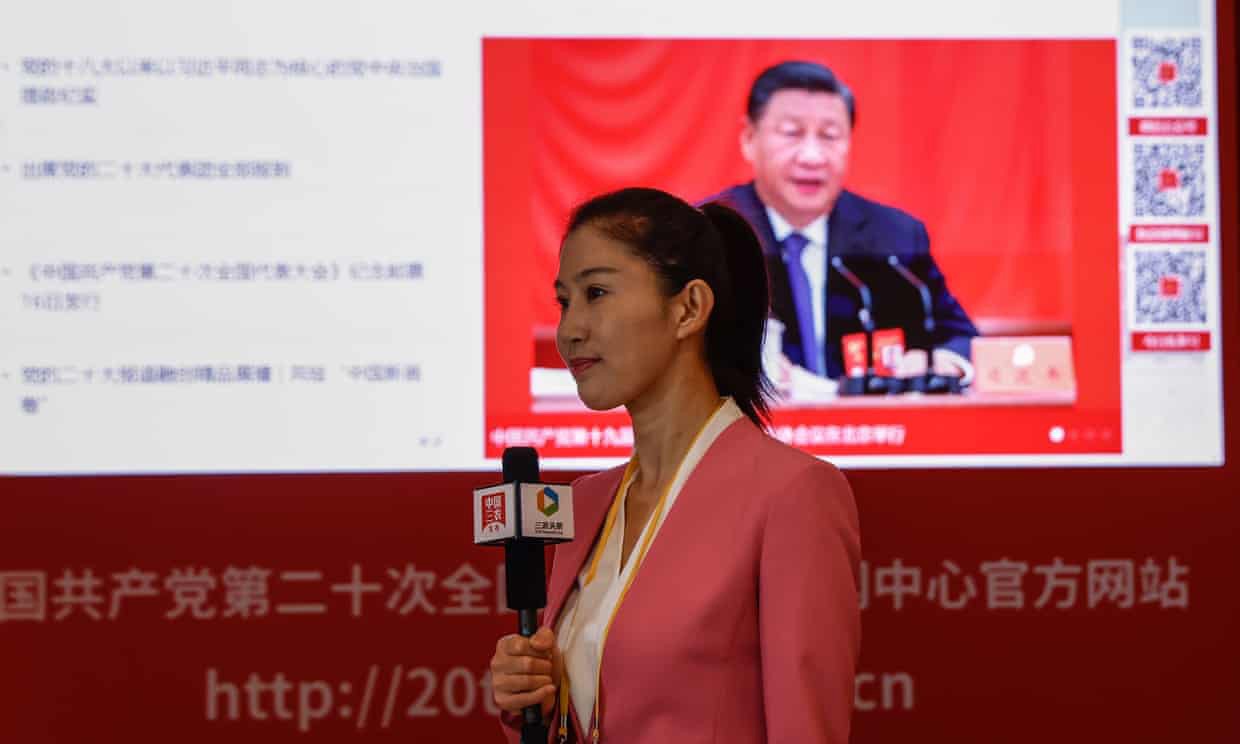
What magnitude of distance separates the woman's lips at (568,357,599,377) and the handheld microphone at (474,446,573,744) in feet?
0.39

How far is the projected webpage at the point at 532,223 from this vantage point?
10.3 feet

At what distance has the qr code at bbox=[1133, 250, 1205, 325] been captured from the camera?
10.4 feet

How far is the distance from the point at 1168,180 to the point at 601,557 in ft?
6.47

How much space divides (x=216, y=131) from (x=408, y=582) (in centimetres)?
104

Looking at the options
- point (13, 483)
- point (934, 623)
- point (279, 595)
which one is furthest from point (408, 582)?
point (934, 623)

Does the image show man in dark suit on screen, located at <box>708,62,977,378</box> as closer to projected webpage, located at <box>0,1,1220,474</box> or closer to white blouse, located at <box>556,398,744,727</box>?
projected webpage, located at <box>0,1,1220,474</box>

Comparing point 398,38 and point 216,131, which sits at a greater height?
point 398,38

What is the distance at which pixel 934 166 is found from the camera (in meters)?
3.21

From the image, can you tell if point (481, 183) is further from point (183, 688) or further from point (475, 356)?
point (183, 688)

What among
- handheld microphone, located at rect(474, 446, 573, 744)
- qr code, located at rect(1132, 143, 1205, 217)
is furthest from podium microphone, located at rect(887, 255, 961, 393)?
handheld microphone, located at rect(474, 446, 573, 744)

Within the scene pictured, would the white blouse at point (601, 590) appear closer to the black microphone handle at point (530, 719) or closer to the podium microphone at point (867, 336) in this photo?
the black microphone handle at point (530, 719)

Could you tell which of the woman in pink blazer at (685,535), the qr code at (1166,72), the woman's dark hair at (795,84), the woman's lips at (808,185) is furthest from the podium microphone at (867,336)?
the woman in pink blazer at (685,535)

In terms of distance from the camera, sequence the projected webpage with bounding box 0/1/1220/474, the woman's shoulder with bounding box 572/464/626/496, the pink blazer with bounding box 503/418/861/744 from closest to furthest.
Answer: the pink blazer with bounding box 503/418/861/744 → the woman's shoulder with bounding box 572/464/626/496 → the projected webpage with bounding box 0/1/1220/474

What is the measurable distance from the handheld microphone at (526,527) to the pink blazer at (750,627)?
90 mm
